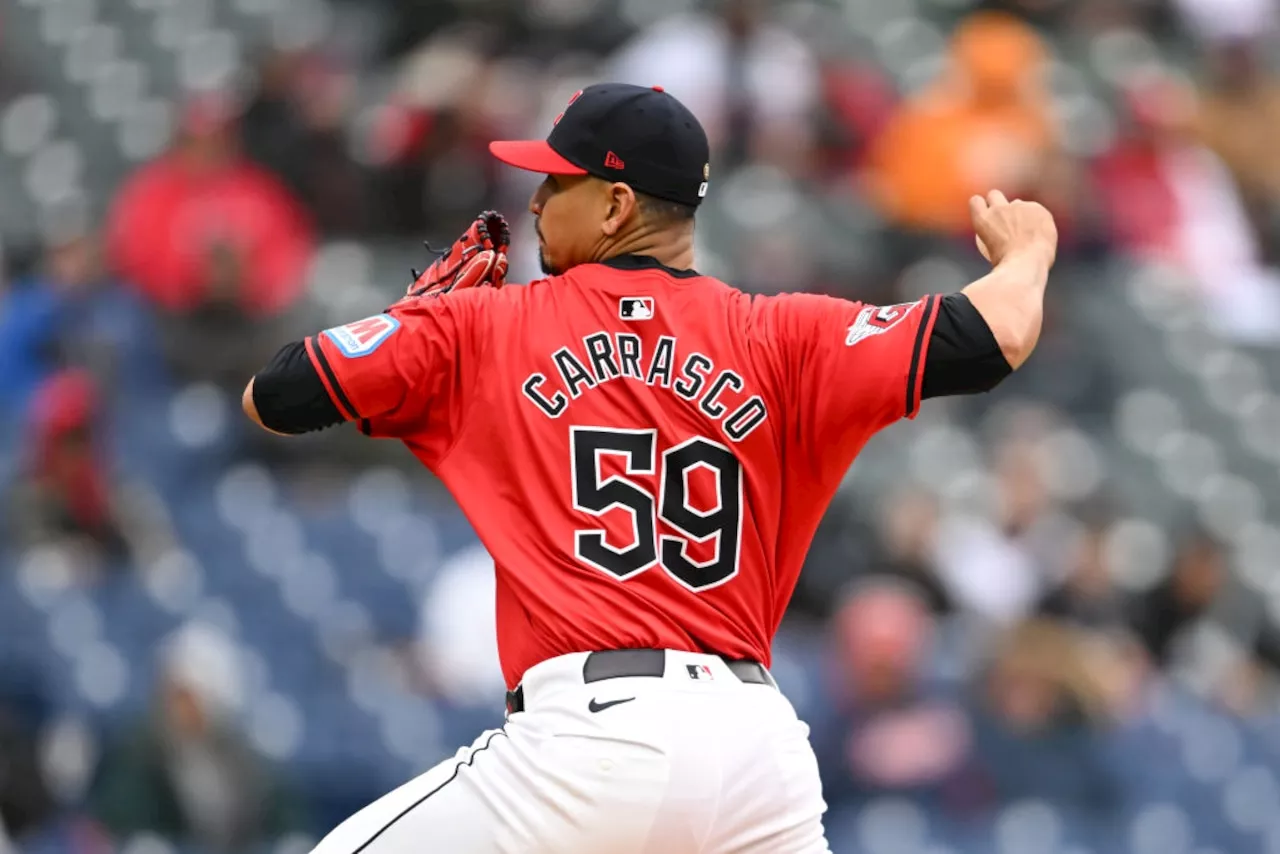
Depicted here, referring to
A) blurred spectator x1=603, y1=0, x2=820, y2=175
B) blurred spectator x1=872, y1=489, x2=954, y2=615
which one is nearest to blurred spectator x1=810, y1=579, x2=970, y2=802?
blurred spectator x1=872, y1=489, x2=954, y2=615

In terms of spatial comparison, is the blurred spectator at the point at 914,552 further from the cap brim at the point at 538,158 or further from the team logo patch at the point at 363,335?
the team logo patch at the point at 363,335

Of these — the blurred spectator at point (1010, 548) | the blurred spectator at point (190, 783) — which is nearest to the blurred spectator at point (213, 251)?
the blurred spectator at point (190, 783)

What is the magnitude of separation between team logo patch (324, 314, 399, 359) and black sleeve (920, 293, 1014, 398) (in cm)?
90

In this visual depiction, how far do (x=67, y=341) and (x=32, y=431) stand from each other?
0.49m

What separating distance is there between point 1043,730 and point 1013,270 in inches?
162

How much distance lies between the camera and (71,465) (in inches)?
293

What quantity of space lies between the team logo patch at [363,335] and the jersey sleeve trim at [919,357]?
33.8 inches

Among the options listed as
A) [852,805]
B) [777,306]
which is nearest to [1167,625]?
[852,805]

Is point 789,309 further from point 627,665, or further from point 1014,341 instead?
point 627,665

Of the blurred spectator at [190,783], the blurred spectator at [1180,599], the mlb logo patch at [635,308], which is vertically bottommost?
the blurred spectator at [1180,599]

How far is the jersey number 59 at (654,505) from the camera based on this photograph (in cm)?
321

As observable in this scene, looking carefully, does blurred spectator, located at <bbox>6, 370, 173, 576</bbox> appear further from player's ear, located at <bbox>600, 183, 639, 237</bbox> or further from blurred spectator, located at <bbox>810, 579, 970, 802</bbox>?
player's ear, located at <bbox>600, 183, 639, 237</bbox>

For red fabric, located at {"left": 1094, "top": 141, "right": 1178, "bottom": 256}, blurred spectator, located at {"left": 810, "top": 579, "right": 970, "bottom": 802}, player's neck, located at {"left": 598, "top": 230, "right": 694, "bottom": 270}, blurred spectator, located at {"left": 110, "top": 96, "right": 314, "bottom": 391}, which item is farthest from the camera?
red fabric, located at {"left": 1094, "top": 141, "right": 1178, "bottom": 256}

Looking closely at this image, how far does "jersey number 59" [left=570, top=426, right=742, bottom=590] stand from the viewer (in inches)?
126
